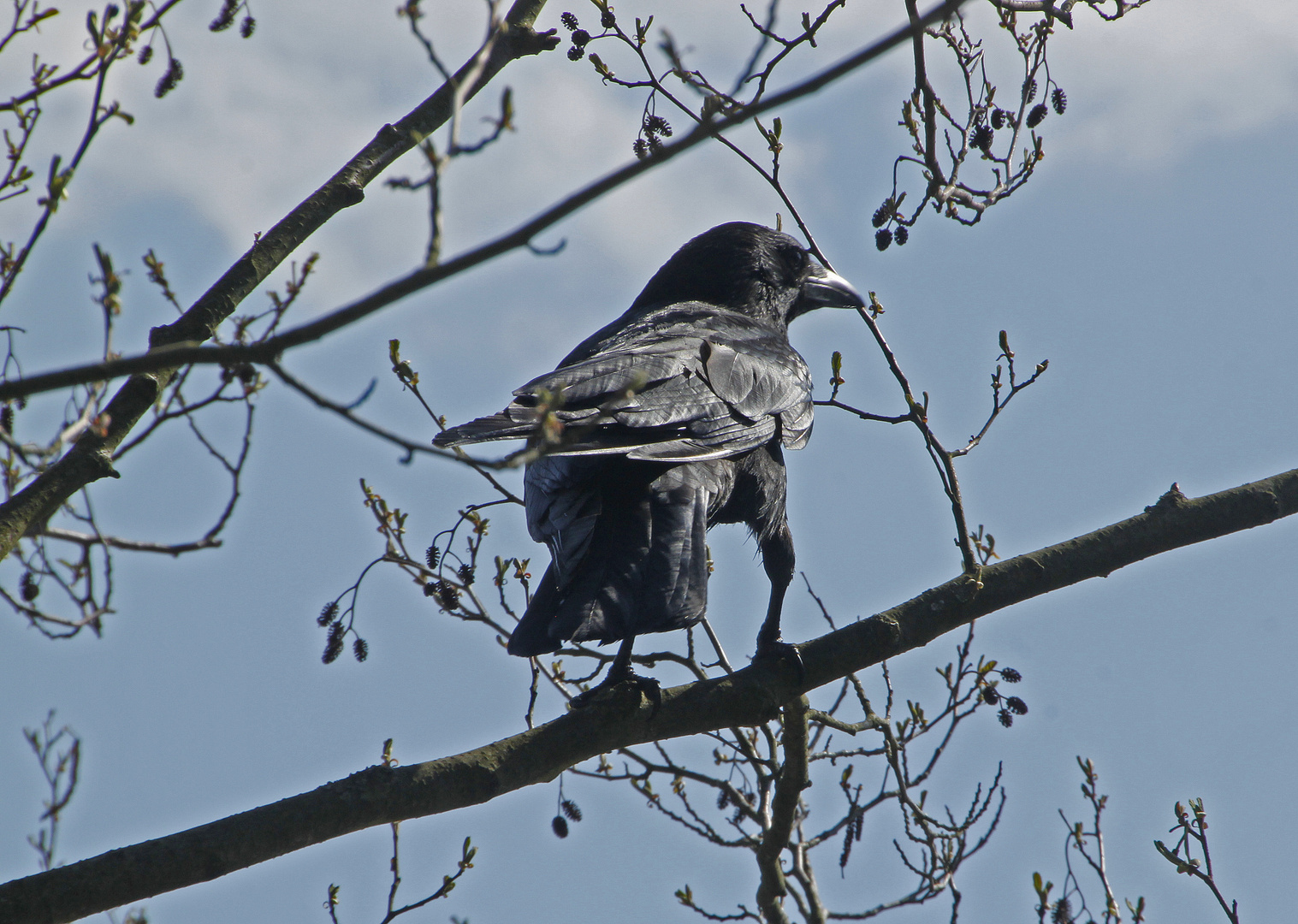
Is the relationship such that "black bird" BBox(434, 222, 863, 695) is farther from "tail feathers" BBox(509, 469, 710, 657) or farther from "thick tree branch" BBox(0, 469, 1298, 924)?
"thick tree branch" BBox(0, 469, 1298, 924)

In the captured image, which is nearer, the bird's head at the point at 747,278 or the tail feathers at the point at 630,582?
Result: the tail feathers at the point at 630,582

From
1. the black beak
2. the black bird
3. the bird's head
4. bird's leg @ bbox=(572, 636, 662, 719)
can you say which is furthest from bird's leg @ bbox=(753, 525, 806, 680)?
the black beak

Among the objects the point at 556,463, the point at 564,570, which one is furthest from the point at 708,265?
the point at 564,570

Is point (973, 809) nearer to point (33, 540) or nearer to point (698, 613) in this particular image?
point (698, 613)

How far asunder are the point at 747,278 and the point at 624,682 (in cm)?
340

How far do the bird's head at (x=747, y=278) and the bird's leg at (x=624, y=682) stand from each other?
107 inches

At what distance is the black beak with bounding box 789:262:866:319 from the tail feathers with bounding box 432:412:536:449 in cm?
380

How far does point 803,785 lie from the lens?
4289 millimetres

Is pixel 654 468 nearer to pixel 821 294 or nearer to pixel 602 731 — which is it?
pixel 602 731

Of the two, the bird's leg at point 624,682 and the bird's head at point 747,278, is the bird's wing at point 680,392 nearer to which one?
the bird's head at point 747,278

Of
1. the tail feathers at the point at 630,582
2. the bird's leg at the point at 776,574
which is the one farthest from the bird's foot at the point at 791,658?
the bird's leg at the point at 776,574

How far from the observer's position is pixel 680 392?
4.26 meters

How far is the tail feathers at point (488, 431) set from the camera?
114 inches

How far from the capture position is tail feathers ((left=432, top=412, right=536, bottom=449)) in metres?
2.90
